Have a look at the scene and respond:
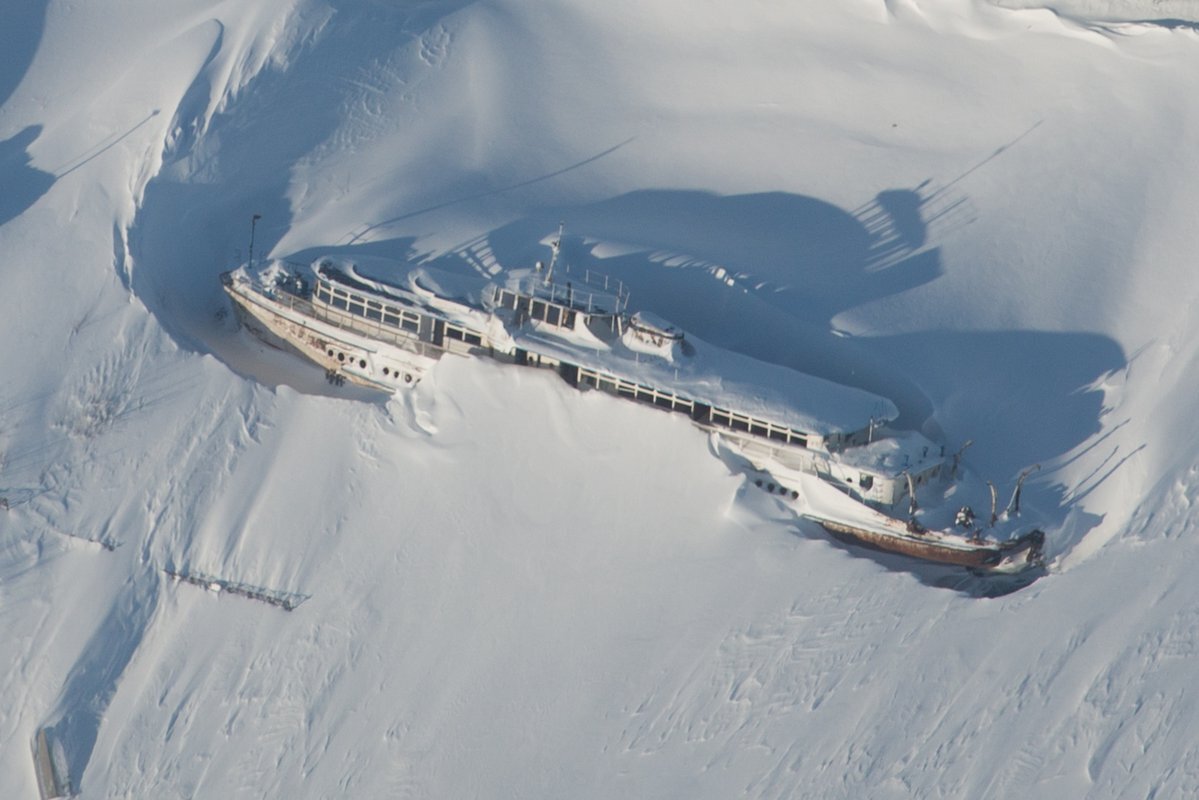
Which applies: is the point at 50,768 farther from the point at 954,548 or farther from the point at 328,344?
the point at 954,548

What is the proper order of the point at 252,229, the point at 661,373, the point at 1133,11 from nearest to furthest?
the point at 661,373 < the point at 1133,11 < the point at 252,229

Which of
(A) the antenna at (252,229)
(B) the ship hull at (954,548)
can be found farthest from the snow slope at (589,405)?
(B) the ship hull at (954,548)

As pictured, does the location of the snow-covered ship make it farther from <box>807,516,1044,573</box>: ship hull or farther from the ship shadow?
the ship shadow

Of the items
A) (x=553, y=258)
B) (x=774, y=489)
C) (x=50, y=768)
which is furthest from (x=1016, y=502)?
(x=50, y=768)

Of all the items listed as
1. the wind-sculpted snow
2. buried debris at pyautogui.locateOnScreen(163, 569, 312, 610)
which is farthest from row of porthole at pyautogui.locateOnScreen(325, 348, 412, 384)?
the wind-sculpted snow

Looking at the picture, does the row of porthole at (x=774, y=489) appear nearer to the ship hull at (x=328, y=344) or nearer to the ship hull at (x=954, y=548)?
the ship hull at (x=954, y=548)

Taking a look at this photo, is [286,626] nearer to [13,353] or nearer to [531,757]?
[531,757]
